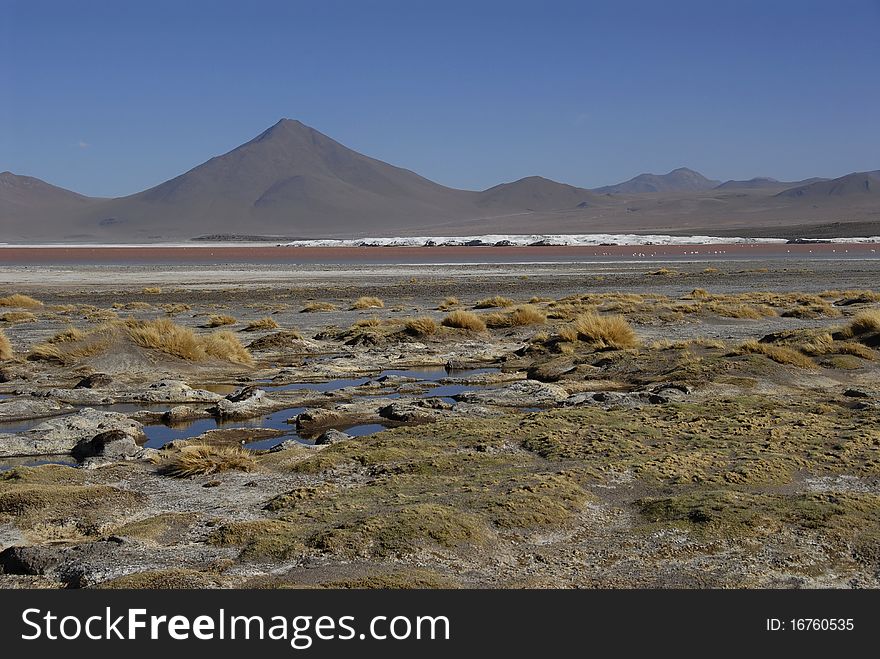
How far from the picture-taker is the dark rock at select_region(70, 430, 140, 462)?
471 inches

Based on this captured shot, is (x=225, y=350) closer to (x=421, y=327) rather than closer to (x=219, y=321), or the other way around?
(x=421, y=327)

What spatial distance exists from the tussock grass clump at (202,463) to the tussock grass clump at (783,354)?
10240mm

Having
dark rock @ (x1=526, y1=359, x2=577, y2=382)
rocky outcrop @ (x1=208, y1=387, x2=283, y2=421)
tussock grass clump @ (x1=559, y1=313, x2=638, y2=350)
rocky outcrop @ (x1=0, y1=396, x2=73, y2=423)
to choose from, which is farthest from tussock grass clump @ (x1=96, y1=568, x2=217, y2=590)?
tussock grass clump @ (x1=559, y1=313, x2=638, y2=350)

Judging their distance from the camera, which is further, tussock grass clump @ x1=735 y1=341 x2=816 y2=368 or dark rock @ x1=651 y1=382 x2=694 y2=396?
tussock grass clump @ x1=735 y1=341 x2=816 y2=368

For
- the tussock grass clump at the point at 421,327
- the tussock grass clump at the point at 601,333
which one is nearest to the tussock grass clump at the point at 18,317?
the tussock grass clump at the point at 421,327

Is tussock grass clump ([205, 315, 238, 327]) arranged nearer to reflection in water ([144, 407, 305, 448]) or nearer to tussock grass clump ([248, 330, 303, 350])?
tussock grass clump ([248, 330, 303, 350])

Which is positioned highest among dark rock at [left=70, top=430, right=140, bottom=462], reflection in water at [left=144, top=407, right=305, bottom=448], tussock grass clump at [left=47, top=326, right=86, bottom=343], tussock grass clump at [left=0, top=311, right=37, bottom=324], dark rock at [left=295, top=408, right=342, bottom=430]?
tussock grass clump at [left=47, top=326, right=86, bottom=343]

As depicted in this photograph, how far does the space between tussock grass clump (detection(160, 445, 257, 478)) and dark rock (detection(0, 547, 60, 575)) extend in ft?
9.42

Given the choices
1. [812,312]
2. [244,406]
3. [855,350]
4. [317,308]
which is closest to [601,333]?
[855,350]

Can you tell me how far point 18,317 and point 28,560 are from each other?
26.0 m

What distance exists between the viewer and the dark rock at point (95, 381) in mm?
17766

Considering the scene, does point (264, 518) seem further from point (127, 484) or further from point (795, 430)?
point (795, 430)

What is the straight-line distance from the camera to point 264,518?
909cm

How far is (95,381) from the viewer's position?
1786 centimetres
